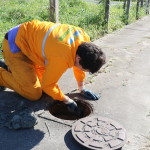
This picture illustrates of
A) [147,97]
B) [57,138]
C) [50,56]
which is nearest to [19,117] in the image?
[57,138]

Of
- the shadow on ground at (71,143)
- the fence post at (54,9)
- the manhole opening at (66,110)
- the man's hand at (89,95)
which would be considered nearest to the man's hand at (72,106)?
the manhole opening at (66,110)

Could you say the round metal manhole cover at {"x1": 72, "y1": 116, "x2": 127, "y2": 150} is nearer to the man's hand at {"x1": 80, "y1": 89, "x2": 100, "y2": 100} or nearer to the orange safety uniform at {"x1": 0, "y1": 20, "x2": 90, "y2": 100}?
Result: the orange safety uniform at {"x1": 0, "y1": 20, "x2": 90, "y2": 100}

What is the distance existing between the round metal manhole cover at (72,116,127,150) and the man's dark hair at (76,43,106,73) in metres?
0.60

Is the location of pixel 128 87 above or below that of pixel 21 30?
below

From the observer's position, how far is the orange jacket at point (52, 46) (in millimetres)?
2705

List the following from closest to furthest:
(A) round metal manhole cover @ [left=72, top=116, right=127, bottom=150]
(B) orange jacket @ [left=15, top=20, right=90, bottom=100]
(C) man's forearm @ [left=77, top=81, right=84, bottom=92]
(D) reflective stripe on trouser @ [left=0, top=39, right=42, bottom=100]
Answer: (A) round metal manhole cover @ [left=72, top=116, right=127, bottom=150], (B) orange jacket @ [left=15, top=20, right=90, bottom=100], (D) reflective stripe on trouser @ [left=0, top=39, right=42, bottom=100], (C) man's forearm @ [left=77, top=81, right=84, bottom=92]

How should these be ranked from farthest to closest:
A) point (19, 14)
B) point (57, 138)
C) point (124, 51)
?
1. point (19, 14)
2. point (124, 51)
3. point (57, 138)

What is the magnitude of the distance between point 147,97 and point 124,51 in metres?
2.15

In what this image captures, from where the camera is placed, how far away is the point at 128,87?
153 inches

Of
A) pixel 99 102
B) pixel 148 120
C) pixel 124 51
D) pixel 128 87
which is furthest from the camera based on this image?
pixel 124 51

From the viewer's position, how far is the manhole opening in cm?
332

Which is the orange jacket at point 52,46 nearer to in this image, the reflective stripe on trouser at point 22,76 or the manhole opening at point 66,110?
the reflective stripe on trouser at point 22,76

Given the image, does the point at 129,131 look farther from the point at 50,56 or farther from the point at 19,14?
the point at 19,14

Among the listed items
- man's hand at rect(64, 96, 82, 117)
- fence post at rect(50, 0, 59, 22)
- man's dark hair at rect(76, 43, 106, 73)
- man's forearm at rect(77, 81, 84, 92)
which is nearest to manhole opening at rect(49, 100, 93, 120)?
man's hand at rect(64, 96, 82, 117)
